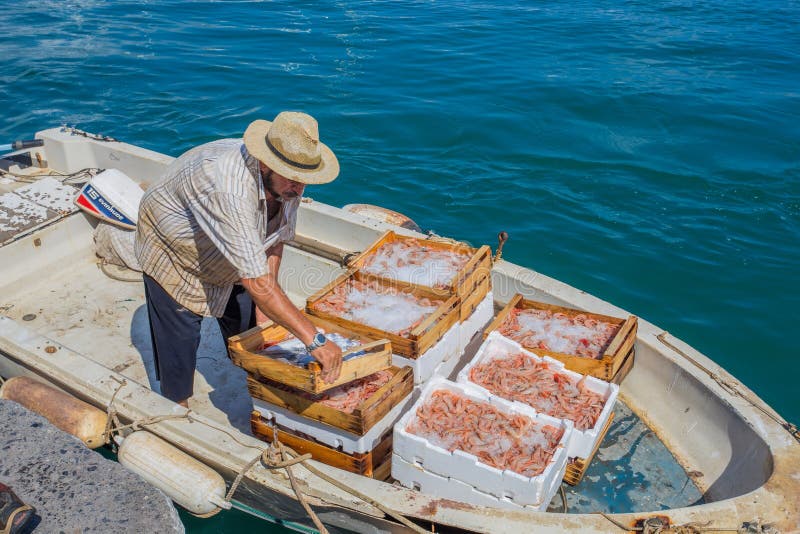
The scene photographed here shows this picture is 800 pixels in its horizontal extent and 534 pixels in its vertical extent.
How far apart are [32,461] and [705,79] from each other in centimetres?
1401

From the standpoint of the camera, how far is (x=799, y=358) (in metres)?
7.16

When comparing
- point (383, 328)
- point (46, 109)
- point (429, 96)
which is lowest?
point (46, 109)

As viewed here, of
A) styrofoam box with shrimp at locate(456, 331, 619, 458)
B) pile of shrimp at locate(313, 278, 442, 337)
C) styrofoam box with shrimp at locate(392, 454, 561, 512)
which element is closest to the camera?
styrofoam box with shrimp at locate(392, 454, 561, 512)

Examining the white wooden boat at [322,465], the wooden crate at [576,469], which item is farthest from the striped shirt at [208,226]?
the wooden crate at [576,469]

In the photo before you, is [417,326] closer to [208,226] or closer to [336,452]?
[336,452]

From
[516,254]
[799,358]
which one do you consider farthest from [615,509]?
[516,254]

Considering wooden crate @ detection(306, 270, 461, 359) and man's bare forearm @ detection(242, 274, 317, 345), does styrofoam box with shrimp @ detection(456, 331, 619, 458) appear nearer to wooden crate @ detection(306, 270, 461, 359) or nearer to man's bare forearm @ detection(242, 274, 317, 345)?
wooden crate @ detection(306, 270, 461, 359)

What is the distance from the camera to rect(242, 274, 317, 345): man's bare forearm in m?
3.45

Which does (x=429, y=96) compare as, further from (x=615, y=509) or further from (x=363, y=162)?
(x=615, y=509)

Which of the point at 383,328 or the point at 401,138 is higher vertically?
the point at 383,328

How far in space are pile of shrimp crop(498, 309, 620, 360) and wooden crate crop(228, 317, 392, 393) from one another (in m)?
1.10

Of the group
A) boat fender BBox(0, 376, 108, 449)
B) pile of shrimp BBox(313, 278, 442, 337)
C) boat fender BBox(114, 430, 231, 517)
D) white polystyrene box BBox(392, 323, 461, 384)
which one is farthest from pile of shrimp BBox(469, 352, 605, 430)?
boat fender BBox(0, 376, 108, 449)

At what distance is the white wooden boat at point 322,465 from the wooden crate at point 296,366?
0.52 m

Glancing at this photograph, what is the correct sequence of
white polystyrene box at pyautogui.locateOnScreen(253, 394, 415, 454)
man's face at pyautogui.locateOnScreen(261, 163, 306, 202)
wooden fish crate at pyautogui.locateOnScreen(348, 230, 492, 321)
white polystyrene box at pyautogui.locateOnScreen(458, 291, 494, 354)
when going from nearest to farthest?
man's face at pyautogui.locateOnScreen(261, 163, 306, 202), white polystyrene box at pyautogui.locateOnScreen(253, 394, 415, 454), wooden fish crate at pyautogui.locateOnScreen(348, 230, 492, 321), white polystyrene box at pyautogui.locateOnScreen(458, 291, 494, 354)
